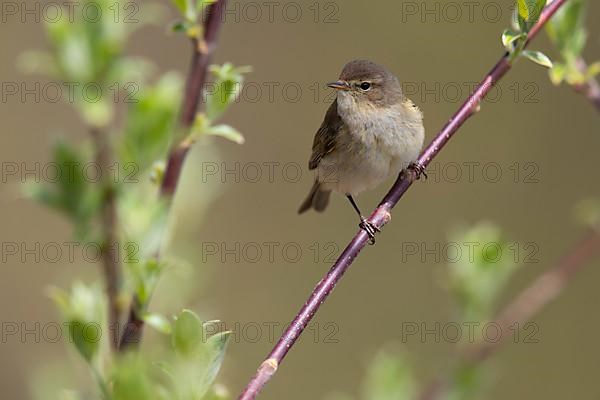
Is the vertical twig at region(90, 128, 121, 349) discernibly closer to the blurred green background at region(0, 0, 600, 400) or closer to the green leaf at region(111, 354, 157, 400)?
the green leaf at region(111, 354, 157, 400)

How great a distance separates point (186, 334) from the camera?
171cm

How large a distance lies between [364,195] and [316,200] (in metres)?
2.94

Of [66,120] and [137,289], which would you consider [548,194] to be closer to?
[66,120]

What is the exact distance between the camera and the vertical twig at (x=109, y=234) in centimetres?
217

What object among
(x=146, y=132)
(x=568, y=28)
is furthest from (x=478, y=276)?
(x=146, y=132)

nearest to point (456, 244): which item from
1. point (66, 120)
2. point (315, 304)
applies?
point (315, 304)

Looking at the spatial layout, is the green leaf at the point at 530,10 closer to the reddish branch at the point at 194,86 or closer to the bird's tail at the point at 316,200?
the reddish branch at the point at 194,86

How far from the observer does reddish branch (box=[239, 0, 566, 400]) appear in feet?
6.20

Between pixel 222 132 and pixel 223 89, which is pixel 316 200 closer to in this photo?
pixel 222 132

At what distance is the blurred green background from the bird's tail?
226cm

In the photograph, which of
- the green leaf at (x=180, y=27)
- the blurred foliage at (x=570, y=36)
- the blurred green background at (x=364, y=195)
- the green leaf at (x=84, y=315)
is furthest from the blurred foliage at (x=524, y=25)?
the blurred green background at (x=364, y=195)

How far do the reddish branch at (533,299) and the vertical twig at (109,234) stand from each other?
146 centimetres

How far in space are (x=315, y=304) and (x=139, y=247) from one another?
567 millimetres

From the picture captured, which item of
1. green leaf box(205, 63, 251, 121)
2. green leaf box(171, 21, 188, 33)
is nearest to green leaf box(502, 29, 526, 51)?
green leaf box(205, 63, 251, 121)
